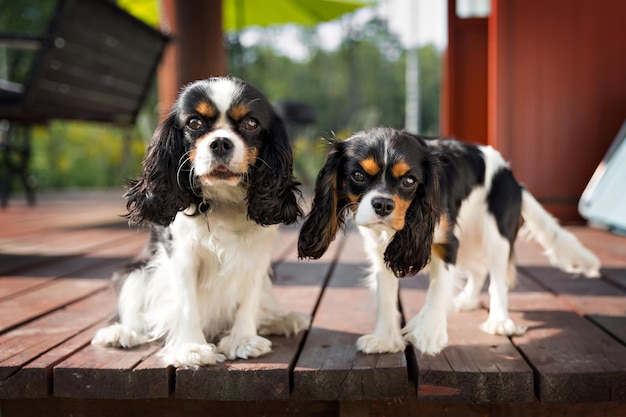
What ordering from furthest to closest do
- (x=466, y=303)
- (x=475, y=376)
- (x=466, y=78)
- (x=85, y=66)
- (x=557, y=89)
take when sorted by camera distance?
(x=466, y=78), (x=85, y=66), (x=557, y=89), (x=466, y=303), (x=475, y=376)

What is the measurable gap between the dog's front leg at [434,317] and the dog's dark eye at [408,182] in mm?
338

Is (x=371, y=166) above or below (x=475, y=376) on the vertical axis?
above

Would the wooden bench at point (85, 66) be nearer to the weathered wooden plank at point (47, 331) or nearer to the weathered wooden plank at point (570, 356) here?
the weathered wooden plank at point (47, 331)

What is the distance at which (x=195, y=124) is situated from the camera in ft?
6.35

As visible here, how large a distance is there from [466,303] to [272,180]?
1068 mm

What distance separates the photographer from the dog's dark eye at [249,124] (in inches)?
76.4

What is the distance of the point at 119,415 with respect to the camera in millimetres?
1967

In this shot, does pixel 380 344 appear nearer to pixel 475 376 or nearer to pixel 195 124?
pixel 475 376

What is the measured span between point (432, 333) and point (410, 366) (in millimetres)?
134

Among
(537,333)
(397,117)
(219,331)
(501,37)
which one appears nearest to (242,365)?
(219,331)

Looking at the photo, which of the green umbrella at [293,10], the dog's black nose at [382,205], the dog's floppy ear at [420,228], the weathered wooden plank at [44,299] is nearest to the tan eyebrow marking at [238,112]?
the dog's black nose at [382,205]

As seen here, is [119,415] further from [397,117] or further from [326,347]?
[397,117]

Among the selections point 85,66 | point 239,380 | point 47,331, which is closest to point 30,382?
point 47,331

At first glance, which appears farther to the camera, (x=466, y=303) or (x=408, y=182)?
(x=466, y=303)
